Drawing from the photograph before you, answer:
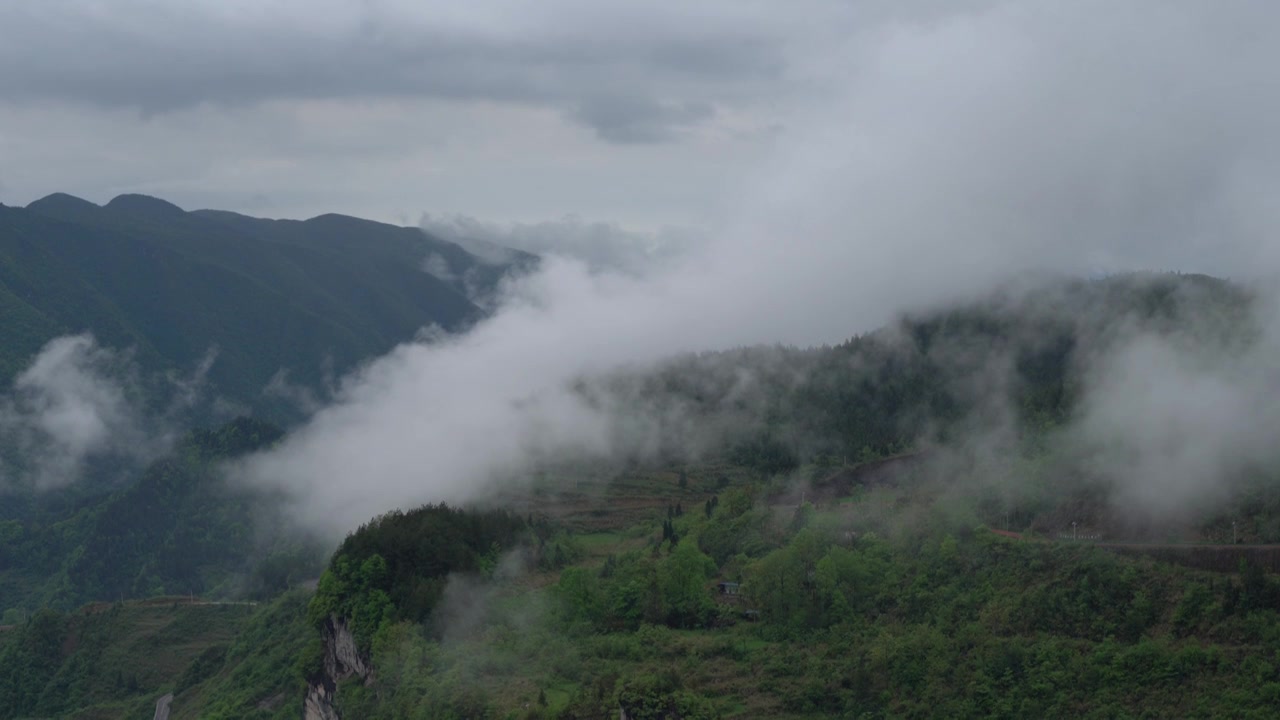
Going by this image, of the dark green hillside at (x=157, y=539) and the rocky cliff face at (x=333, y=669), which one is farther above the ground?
the dark green hillside at (x=157, y=539)

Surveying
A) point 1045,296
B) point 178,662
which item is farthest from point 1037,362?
point 178,662

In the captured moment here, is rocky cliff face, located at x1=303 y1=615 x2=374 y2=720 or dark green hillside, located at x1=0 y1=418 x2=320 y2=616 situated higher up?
dark green hillside, located at x1=0 y1=418 x2=320 y2=616

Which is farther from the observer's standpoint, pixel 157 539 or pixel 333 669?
pixel 157 539

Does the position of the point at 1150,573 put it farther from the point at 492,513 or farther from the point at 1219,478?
the point at 492,513

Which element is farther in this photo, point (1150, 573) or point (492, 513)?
point (492, 513)

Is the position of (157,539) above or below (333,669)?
above

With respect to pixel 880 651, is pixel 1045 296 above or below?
above

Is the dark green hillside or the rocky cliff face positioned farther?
the dark green hillside

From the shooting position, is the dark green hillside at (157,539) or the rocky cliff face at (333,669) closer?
the rocky cliff face at (333,669)
